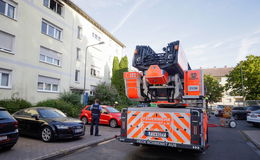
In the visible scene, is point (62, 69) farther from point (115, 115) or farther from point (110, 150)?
point (110, 150)

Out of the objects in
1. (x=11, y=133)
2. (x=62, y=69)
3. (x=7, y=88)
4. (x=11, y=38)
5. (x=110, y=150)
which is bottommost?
(x=110, y=150)

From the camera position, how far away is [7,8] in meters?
14.5

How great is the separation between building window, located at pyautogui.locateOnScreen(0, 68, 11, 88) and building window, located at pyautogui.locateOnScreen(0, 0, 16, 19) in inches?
171

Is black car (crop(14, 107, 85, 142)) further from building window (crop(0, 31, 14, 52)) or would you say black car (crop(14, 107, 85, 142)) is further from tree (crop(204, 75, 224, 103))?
tree (crop(204, 75, 224, 103))

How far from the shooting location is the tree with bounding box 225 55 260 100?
33094 millimetres

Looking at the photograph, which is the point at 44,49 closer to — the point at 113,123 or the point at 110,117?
the point at 110,117

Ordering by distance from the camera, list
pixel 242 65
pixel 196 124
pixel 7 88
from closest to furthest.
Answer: pixel 196 124 → pixel 7 88 → pixel 242 65

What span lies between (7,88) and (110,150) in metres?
11.3

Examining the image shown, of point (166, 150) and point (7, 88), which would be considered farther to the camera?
point (7, 88)

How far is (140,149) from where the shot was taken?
6691 mm

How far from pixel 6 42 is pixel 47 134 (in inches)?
414

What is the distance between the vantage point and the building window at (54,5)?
18422 millimetres

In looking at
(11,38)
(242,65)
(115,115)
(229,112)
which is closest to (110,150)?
(115,115)

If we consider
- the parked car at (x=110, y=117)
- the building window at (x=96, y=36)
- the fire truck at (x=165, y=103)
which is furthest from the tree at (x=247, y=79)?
the fire truck at (x=165, y=103)
